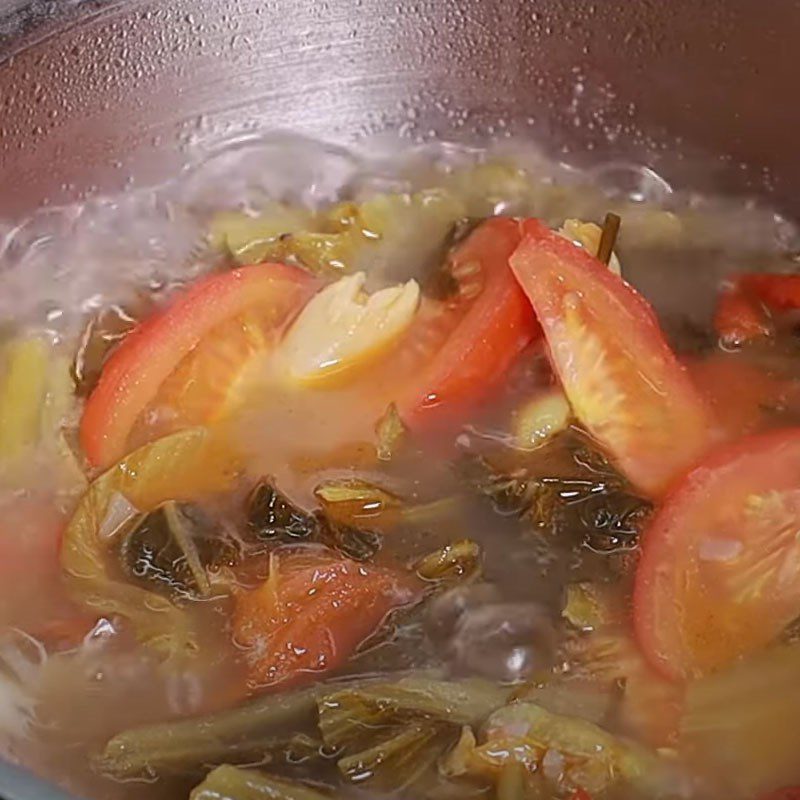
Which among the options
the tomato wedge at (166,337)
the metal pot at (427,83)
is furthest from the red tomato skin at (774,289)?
the tomato wedge at (166,337)

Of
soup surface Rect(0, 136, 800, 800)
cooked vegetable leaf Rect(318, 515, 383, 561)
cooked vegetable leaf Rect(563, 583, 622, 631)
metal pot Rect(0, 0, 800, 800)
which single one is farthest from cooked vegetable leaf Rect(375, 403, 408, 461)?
metal pot Rect(0, 0, 800, 800)

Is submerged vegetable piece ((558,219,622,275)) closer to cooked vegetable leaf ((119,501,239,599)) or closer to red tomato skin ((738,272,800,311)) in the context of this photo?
red tomato skin ((738,272,800,311))

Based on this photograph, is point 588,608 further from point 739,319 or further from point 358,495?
point 739,319

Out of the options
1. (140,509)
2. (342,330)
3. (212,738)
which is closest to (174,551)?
(140,509)

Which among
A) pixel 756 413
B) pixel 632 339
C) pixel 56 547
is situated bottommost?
pixel 756 413

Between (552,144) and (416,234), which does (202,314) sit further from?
(552,144)

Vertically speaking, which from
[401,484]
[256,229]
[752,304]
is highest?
[256,229]

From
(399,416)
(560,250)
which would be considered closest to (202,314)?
(399,416)
